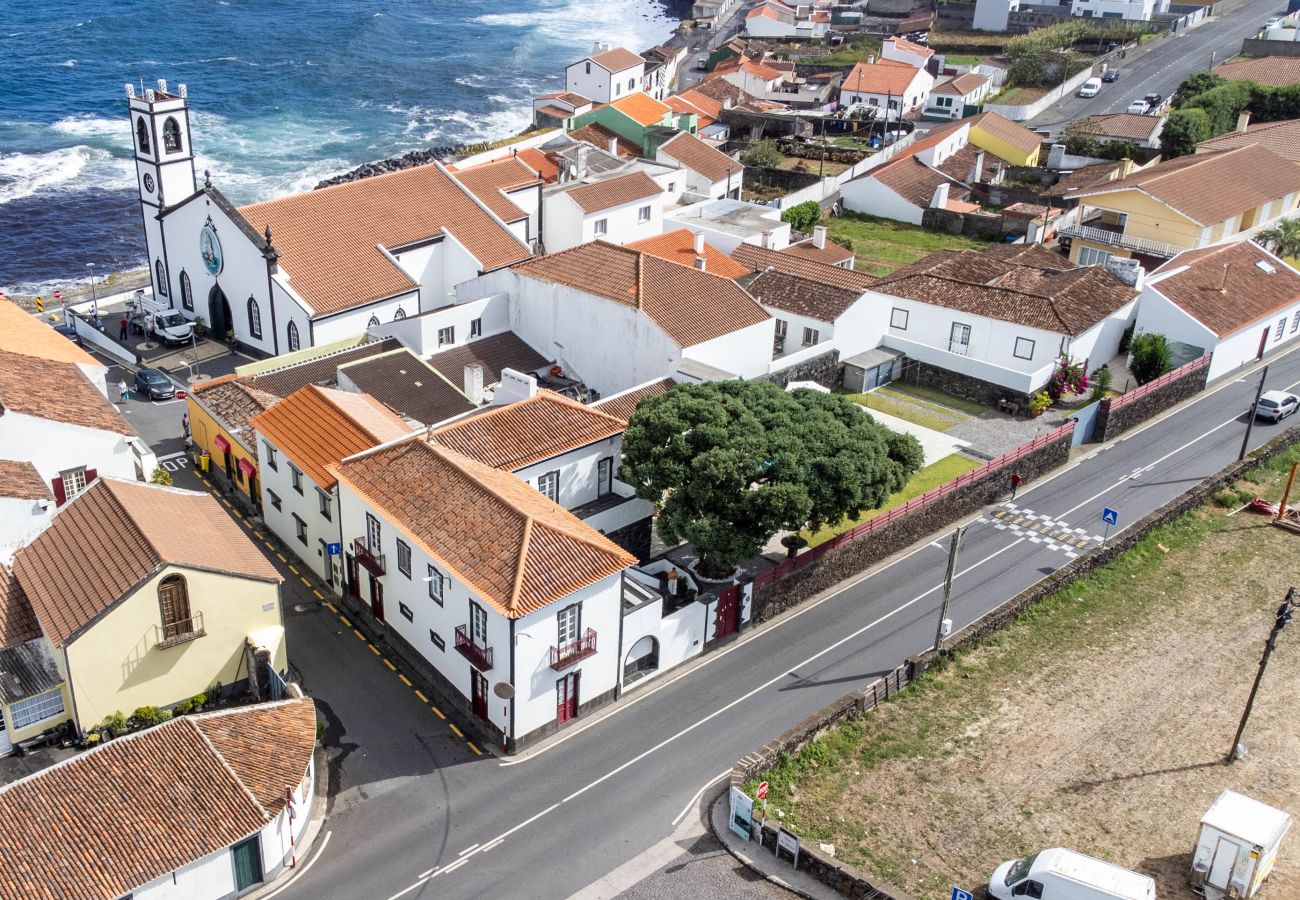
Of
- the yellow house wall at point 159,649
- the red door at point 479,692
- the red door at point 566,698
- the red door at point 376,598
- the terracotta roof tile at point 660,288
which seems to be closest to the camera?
the yellow house wall at point 159,649

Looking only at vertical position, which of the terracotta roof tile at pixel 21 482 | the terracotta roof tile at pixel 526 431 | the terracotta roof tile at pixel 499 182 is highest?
the terracotta roof tile at pixel 499 182

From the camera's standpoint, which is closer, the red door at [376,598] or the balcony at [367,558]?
the balcony at [367,558]

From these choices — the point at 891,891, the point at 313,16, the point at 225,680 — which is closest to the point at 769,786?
the point at 891,891

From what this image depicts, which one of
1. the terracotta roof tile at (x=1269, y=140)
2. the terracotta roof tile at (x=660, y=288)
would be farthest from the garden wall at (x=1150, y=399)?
the terracotta roof tile at (x=1269, y=140)

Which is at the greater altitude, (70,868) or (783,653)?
(70,868)

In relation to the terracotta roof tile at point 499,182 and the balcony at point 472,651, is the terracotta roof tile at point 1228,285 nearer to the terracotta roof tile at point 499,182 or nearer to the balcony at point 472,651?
the terracotta roof tile at point 499,182

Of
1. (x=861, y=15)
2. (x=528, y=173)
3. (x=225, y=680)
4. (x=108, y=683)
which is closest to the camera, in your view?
(x=108, y=683)

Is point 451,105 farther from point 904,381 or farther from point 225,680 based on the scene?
point 225,680
